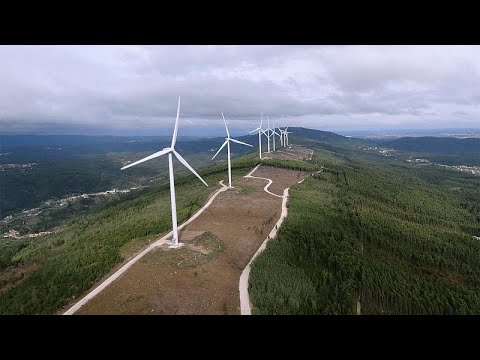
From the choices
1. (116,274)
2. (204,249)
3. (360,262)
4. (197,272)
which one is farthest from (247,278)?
(360,262)

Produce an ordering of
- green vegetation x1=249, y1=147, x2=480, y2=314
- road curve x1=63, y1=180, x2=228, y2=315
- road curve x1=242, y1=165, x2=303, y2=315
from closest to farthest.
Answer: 1. road curve x1=63, y1=180, x2=228, y2=315
2. road curve x1=242, y1=165, x2=303, y2=315
3. green vegetation x1=249, y1=147, x2=480, y2=314

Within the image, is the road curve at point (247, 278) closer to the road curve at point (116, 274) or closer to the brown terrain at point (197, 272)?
the brown terrain at point (197, 272)

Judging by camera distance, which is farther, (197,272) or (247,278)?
(247,278)

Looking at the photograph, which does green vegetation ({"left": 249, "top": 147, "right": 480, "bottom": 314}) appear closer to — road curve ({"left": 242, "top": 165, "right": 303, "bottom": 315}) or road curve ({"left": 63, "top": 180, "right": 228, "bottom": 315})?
road curve ({"left": 242, "top": 165, "right": 303, "bottom": 315})

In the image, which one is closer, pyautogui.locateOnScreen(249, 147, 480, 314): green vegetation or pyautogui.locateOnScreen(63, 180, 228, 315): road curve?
pyautogui.locateOnScreen(63, 180, 228, 315): road curve

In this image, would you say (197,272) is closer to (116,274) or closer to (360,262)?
(116,274)

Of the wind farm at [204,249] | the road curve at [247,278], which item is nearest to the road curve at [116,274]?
the wind farm at [204,249]

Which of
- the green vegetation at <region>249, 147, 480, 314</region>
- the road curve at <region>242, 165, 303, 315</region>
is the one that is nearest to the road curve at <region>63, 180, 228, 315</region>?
the road curve at <region>242, 165, 303, 315</region>
